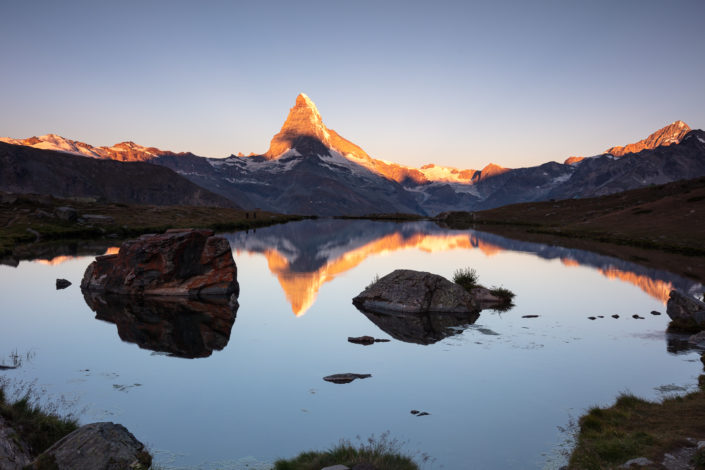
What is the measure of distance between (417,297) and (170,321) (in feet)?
49.1

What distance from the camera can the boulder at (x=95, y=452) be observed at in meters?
9.16

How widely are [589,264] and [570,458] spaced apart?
4884 cm

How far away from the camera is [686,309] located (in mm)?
25453

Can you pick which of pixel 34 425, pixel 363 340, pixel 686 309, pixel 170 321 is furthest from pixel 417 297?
pixel 34 425

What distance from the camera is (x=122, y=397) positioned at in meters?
15.2

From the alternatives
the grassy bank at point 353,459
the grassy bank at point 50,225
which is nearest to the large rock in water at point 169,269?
the grassy bank at point 353,459

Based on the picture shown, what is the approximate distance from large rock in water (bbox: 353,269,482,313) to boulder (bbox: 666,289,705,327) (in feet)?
36.3

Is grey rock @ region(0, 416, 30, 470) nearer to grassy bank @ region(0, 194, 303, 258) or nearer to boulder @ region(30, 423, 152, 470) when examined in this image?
boulder @ region(30, 423, 152, 470)

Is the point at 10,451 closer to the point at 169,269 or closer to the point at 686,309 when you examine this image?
the point at 169,269

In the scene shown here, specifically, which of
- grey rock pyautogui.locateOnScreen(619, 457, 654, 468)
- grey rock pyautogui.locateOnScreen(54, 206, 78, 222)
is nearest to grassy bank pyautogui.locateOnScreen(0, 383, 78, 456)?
grey rock pyautogui.locateOnScreen(619, 457, 654, 468)

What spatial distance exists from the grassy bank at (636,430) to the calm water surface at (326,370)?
870mm

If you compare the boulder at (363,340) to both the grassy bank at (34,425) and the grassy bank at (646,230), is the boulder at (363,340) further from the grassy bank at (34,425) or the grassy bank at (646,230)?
the grassy bank at (646,230)

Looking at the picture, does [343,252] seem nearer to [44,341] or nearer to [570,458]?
[44,341]

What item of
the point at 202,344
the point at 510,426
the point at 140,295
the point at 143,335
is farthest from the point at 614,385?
the point at 140,295
